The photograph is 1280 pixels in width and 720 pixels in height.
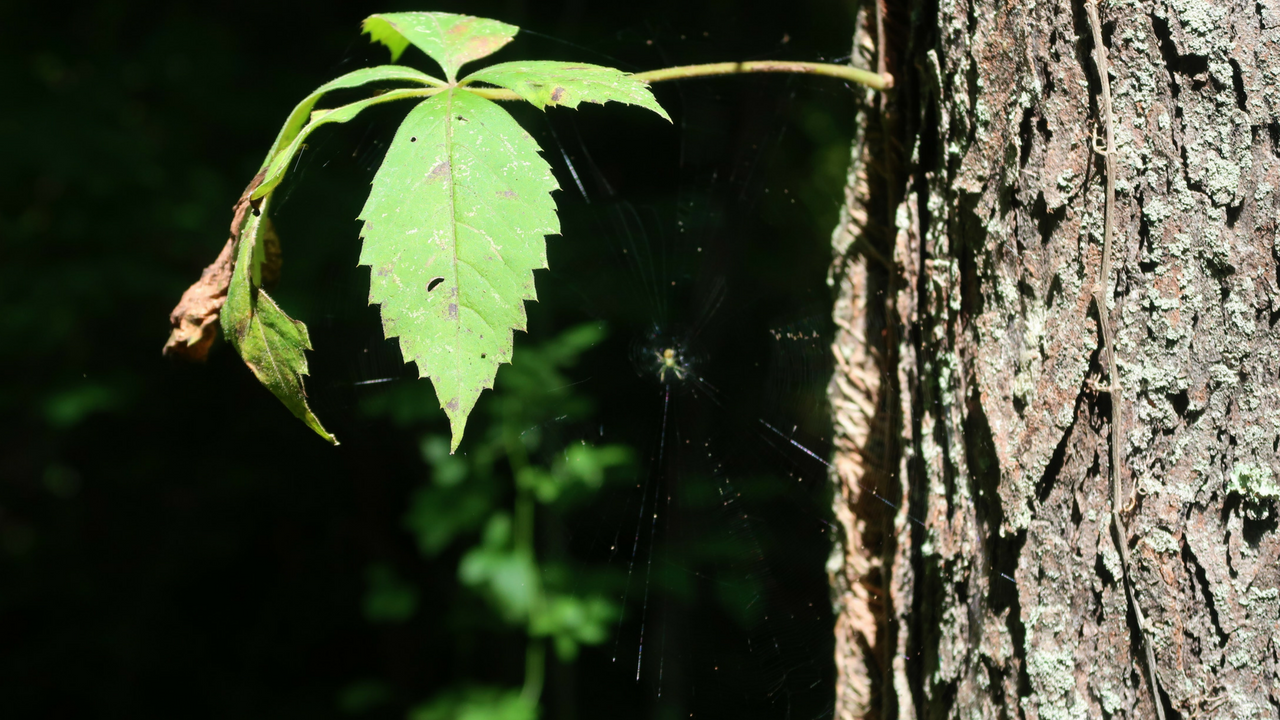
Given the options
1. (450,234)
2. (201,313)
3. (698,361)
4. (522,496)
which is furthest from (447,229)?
(522,496)

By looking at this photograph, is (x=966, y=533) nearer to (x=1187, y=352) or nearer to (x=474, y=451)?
(x=1187, y=352)

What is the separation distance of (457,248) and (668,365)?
998 millimetres

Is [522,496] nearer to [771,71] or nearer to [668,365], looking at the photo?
[668,365]

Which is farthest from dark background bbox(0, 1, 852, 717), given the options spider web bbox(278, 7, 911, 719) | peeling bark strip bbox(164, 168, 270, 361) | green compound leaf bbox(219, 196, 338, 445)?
green compound leaf bbox(219, 196, 338, 445)

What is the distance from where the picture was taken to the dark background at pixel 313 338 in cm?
155

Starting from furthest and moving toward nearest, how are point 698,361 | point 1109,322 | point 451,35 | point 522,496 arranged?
point 522,496, point 698,361, point 451,35, point 1109,322

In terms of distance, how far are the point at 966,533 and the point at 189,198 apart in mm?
2759

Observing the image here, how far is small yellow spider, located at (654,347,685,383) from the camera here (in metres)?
1.63

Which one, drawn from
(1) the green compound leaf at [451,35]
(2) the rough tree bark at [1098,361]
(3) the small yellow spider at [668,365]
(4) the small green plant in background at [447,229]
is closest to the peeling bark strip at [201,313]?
(4) the small green plant in background at [447,229]

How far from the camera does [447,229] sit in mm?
683

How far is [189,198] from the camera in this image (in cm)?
277

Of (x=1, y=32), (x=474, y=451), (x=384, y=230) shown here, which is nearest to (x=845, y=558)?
(x=384, y=230)

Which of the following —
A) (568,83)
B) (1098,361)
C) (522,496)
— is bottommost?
(1098,361)

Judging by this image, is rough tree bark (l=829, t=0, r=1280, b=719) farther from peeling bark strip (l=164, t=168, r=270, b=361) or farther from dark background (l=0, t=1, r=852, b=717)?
peeling bark strip (l=164, t=168, r=270, b=361)
